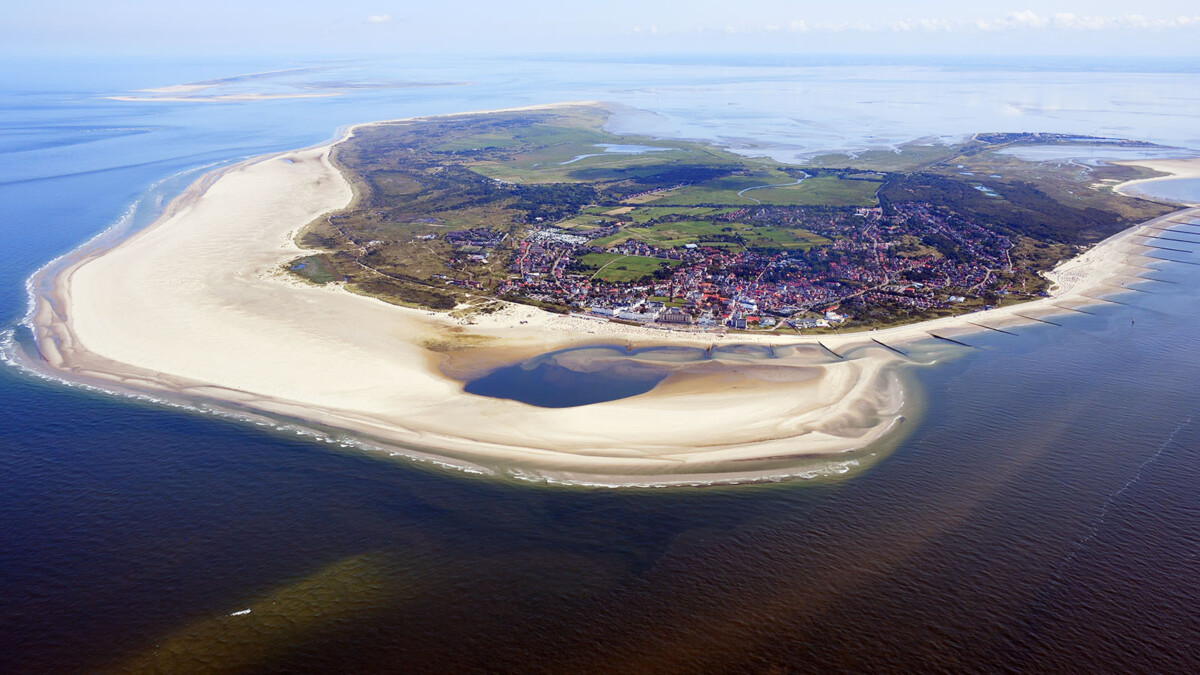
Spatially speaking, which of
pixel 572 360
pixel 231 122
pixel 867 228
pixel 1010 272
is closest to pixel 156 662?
pixel 572 360

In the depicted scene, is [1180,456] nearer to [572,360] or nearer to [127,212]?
[572,360]

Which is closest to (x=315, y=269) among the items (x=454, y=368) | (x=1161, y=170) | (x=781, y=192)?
(x=454, y=368)

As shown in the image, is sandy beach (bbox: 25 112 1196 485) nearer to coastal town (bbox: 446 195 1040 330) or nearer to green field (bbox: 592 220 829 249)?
coastal town (bbox: 446 195 1040 330)

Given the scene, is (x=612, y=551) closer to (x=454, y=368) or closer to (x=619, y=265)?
(x=454, y=368)

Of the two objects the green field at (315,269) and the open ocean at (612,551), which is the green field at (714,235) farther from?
the open ocean at (612,551)

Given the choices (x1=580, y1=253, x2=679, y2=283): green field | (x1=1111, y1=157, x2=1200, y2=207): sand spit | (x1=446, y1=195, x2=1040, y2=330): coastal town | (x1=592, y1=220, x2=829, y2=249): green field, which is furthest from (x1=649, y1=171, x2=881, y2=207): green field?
(x1=1111, y1=157, x2=1200, y2=207): sand spit
